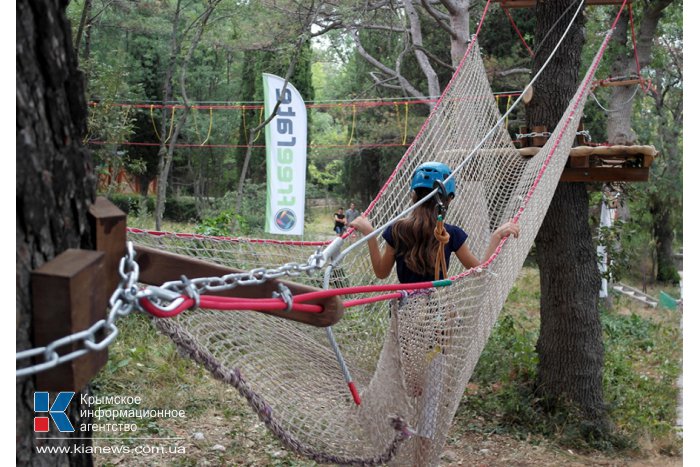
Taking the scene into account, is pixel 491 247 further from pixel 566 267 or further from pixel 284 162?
pixel 284 162

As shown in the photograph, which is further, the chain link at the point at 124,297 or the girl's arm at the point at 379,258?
the girl's arm at the point at 379,258

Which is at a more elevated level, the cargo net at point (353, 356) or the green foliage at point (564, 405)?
the cargo net at point (353, 356)

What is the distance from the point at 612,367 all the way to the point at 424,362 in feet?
12.6

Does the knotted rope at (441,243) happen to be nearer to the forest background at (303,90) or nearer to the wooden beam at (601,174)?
the wooden beam at (601,174)

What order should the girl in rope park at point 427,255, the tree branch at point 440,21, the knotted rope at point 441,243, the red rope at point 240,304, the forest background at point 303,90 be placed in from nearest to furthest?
1. the red rope at point 240,304
2. the girl in rope park at point 427,255
3. the knotted rope at point 441,243
4. the tree branch at point 440,21
5. the forest background at point 303,90

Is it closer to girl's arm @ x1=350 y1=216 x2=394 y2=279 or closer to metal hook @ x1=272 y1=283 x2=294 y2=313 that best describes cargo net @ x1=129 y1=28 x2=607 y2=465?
girl's arm @ x1=350 y1=216 x2=394 y2=279

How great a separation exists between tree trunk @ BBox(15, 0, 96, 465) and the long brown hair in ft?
4.18

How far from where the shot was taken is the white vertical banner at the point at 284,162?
7.18 metres

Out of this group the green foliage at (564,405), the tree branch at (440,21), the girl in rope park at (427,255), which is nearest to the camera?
the girl in rope park at (427,255)

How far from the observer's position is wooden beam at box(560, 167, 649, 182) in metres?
3.61

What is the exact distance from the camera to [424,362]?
1.95m

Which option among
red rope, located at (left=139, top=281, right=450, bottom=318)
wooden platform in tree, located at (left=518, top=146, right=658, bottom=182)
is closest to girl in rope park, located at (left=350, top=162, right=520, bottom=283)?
red rope, located at (left=139, top=281, right=450, bottom=318)

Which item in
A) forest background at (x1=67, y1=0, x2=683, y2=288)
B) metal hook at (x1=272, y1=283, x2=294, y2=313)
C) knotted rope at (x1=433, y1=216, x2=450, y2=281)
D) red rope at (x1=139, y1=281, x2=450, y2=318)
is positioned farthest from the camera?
forest background at (x1=67, y1=0, x2=683, y2=288)

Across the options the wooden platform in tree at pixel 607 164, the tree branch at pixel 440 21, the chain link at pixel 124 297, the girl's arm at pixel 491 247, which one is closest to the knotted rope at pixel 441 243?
the girl's arm at pixel 491 247
